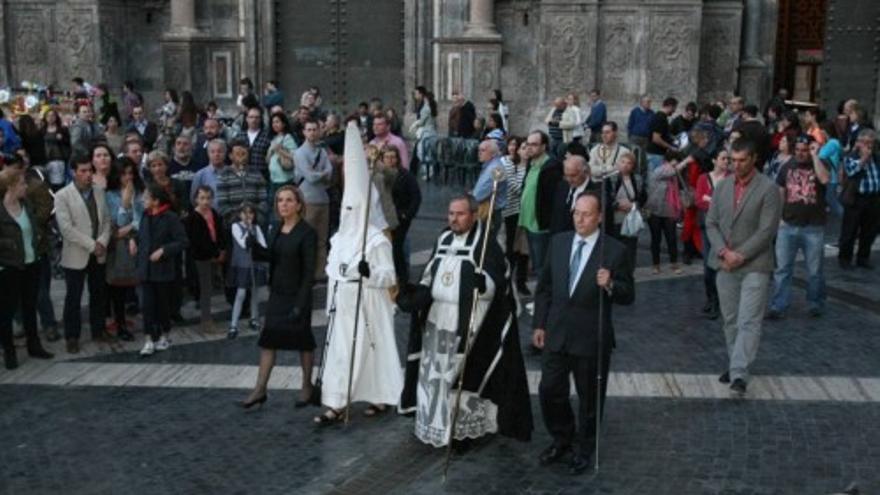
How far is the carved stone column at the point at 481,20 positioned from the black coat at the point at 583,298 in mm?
15717

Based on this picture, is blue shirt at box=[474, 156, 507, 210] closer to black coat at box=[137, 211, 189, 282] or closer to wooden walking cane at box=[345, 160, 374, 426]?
black coat at box=[137, 211, 189, 282]

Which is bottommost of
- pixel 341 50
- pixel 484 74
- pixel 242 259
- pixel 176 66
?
pixel 242 259

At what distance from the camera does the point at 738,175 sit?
862cm

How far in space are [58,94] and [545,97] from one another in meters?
9.86

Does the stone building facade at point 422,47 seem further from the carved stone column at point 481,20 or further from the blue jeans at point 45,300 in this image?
the blue jeans at point 45,300

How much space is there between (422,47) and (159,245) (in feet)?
46.8

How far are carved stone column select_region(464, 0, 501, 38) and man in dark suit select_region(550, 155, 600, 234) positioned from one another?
12.7m

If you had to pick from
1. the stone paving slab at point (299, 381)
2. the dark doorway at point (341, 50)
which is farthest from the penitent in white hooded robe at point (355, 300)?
the dark doorway at point (341, 50)

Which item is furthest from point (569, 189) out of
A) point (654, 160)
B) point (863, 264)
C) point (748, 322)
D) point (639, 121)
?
point (639, 121)

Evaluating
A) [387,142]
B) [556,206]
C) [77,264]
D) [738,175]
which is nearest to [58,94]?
[387,142]

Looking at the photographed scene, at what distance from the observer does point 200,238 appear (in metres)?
10.4

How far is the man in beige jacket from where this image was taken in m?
9.75

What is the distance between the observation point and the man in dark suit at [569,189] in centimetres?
967

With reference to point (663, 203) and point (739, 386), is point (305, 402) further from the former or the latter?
point (663, 203)
